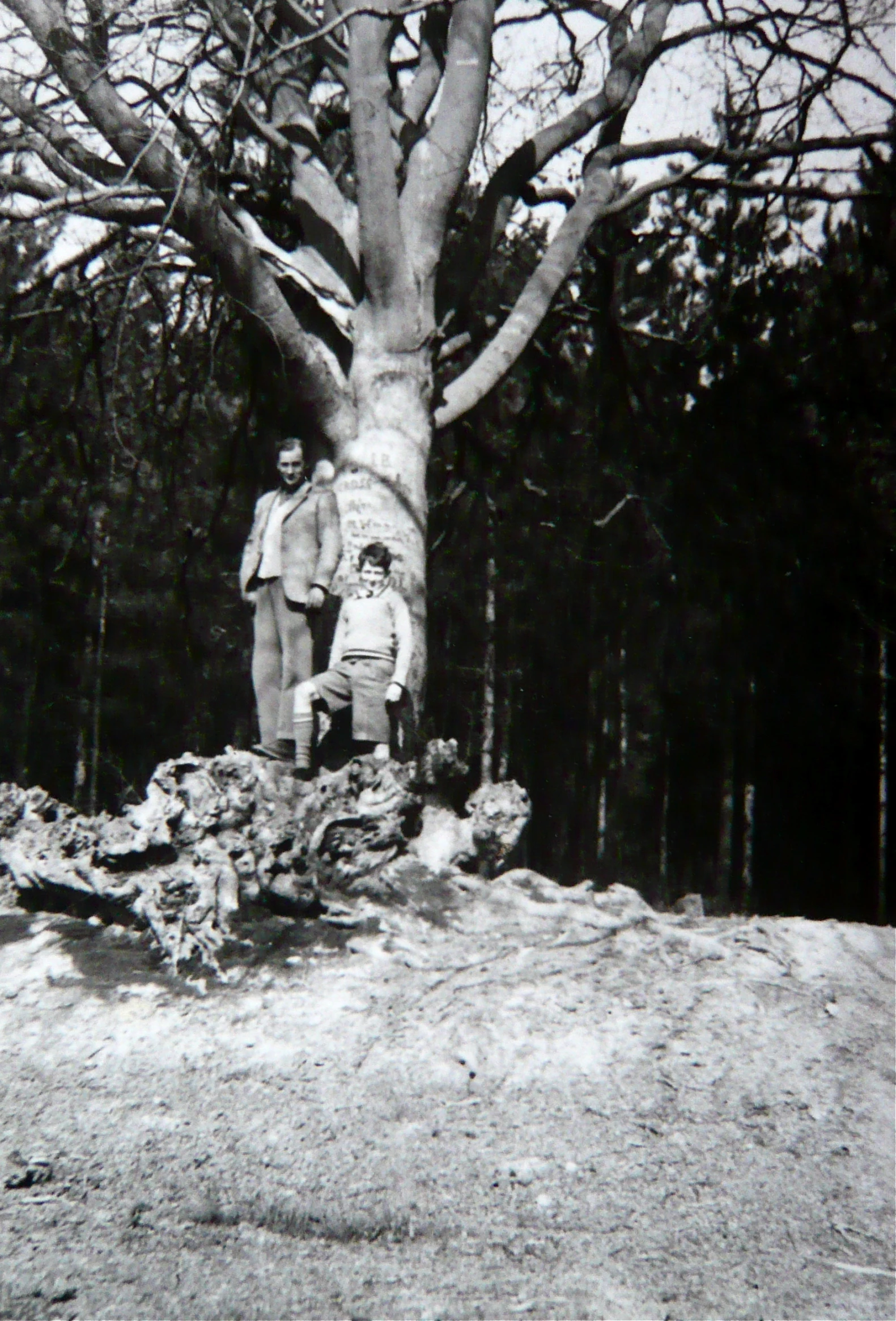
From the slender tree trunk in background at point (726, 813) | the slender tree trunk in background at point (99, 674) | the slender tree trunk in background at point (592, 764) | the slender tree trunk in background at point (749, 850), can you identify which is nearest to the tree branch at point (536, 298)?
the slender tree trunk in background at point (726, 813)

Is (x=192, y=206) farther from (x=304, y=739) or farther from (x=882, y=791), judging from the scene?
(x=882, y=791)

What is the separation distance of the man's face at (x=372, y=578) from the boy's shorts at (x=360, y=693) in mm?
391

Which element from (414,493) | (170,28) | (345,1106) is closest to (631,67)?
(170,28)

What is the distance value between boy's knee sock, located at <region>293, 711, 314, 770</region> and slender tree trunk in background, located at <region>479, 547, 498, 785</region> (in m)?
8.60

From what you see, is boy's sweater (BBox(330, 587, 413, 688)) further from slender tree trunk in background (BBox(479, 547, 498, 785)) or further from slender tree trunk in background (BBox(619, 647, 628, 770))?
slender tree trunk in background (BBox(619, 647, 628, 770))

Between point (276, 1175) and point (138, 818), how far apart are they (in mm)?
2165

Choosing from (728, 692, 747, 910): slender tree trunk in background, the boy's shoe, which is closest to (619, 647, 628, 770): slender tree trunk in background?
(728, 692, 747, 910): slender tree trunk in background

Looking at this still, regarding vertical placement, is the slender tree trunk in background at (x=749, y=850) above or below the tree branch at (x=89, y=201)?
below

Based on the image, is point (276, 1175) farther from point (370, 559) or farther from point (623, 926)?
point (370, 559)

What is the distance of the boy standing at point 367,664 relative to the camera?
5.88 meters

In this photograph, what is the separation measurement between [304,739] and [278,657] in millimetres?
827

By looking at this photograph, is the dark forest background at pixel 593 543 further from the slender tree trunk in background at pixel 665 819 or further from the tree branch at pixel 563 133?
the tree branch at pixel 563 133

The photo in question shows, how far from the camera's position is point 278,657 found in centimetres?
651

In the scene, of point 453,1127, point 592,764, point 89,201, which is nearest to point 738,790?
point 592,764
